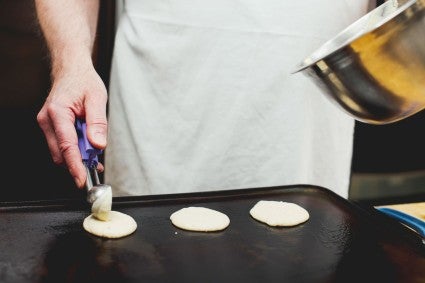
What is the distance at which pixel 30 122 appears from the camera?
2.37m

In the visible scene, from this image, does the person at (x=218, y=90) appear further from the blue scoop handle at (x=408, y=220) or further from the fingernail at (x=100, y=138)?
the fingernail at (x=100, y=138)

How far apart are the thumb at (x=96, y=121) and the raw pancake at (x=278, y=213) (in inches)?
14.2

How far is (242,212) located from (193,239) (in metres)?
0.17

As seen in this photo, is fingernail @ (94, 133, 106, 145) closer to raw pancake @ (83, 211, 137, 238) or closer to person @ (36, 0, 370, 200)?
raw pancake @ (83, 211, 137, 238)

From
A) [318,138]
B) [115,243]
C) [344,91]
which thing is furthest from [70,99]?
[318,138]

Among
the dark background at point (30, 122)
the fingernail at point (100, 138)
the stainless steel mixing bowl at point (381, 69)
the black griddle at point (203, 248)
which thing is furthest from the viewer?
the dark background at point (30, 122)

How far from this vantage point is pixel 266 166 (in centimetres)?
137

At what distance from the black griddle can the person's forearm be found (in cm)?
33

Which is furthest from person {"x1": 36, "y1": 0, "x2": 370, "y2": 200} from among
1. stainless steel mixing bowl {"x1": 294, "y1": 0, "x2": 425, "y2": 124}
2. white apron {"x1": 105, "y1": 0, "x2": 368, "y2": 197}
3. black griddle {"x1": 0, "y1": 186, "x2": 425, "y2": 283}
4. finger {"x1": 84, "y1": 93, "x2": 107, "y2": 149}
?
stainless steel mixing bowl {"x1": 294, "y1": 0, "x2": 425, "y2": 124}

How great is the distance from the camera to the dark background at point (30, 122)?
222 cm

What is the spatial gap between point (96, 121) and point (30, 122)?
5.02 ft

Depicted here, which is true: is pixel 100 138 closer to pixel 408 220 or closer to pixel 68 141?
pixel 68 141

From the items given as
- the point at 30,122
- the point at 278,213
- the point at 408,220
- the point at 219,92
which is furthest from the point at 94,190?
the point at 30,122

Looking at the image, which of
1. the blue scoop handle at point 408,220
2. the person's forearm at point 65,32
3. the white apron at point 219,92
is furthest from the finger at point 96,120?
the blue scoop handle at point 408,220
